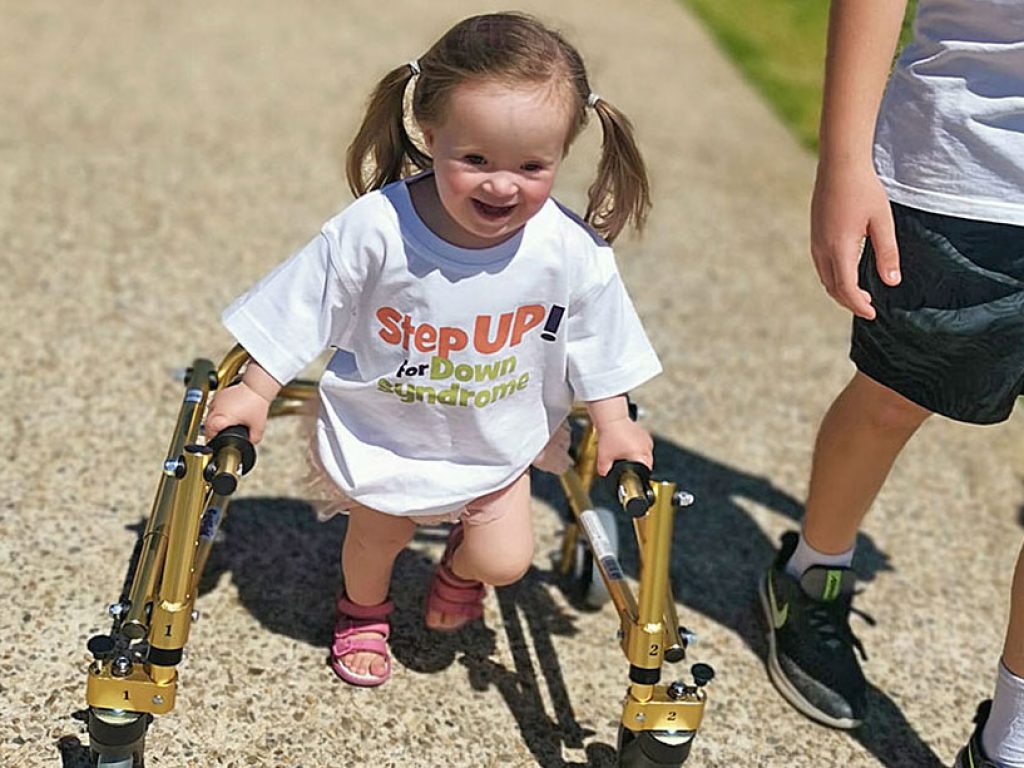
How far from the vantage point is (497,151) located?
Answer: 7.14 feet

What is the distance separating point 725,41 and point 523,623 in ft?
18.0

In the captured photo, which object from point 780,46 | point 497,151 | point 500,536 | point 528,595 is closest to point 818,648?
point 528,595

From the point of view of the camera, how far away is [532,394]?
2.47m

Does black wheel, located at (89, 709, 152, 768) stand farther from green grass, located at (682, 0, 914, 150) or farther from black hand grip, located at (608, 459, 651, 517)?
green grass, located at (682, 0, 914, 150)

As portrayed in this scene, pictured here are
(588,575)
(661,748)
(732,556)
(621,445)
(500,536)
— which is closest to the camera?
(661,748)

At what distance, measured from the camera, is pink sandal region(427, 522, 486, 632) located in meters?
2.73

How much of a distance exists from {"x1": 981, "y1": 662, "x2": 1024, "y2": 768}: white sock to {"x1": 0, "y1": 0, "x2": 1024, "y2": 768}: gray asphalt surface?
270mm

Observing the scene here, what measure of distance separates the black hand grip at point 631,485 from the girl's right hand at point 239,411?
593 mm

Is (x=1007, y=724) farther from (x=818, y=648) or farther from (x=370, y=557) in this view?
(x=370, y=557)

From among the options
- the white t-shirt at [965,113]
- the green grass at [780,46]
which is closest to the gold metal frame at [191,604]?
the white t-shirt at [965,113]

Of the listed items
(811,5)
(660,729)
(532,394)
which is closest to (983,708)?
(660,729)

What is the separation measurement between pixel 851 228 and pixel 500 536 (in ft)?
2.73

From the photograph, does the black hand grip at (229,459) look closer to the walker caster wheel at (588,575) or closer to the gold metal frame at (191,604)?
the gold metal frame at (191,604)

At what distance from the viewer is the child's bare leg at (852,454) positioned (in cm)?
260
